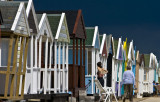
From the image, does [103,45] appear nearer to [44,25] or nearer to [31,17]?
[44,25]

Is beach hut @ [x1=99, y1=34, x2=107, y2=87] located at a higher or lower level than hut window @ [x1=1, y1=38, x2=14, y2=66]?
higher

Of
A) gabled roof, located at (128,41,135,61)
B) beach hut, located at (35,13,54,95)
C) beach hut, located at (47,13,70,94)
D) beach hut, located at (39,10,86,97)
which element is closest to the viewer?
beach hut, located at (35,13,54,95)

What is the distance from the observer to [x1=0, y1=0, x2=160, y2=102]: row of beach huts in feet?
67.2

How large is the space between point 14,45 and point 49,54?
5827 millimetres

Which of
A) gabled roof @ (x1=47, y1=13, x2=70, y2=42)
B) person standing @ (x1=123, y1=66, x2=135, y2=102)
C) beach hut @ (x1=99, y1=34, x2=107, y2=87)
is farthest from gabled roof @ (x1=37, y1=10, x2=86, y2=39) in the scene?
beach hut @ (x1=99, y1=34, x2=107, y2=87)

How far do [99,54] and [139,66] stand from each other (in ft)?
57.9

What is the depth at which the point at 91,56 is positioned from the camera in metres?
32.8

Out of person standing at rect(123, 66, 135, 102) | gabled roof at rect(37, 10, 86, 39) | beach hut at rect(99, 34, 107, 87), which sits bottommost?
person standing at rect(123, 66, 135, 102)

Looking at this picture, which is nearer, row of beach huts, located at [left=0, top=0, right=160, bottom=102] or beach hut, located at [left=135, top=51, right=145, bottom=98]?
row of beach huts, located at [left=0, top=0, right=160, bottom=102]

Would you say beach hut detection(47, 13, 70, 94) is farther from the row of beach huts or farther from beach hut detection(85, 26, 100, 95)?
beach hut detection(85, 26, 100, 95)

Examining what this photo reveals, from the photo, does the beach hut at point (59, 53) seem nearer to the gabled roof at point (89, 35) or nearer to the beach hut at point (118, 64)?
the gabled roof at point (89, 35)

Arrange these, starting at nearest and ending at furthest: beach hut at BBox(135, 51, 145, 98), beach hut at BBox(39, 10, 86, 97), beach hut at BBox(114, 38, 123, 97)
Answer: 1. beach hut at BBox(39, 10, 86, 97)
2. beach hut at BBox(114, 38, 123, 97)
3. beach hut at BBox(135, 51, 145, 98)

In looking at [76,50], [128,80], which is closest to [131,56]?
[128,80]

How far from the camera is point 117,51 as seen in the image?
40.2 meters
